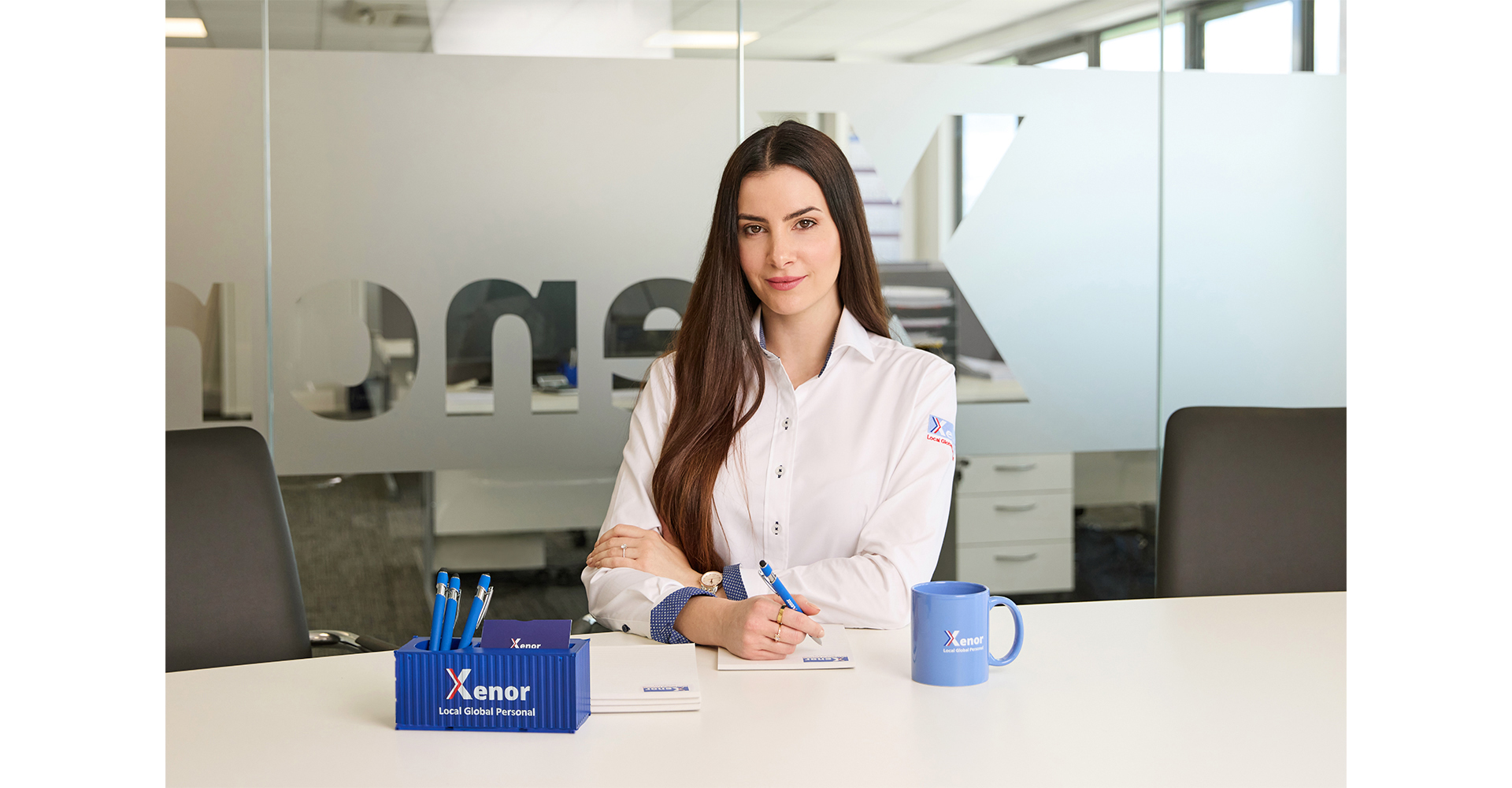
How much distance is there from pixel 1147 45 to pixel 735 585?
2762 mm

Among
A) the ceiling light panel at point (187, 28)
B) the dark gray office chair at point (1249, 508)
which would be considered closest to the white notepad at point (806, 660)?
the dark gray office chair at point (1249, 508)

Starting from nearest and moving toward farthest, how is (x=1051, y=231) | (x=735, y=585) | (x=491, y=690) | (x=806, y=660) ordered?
(x=491, y=690) < (x=806, y=660) < (x=735, y=585) < (x=1051, y=231)

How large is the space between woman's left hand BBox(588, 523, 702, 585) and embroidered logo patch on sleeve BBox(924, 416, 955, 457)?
46 centimetres

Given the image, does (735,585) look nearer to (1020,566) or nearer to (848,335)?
(848,335)

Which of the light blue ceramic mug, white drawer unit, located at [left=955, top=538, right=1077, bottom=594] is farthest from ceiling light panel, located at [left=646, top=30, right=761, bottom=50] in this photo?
the light blue ceramic mug

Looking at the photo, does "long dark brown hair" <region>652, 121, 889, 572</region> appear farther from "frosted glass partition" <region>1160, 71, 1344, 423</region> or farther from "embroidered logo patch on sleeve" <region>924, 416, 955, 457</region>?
"frosted glass partition" <region>1160, 71, 1344, 423</region>

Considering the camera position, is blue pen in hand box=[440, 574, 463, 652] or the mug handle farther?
the mug handle

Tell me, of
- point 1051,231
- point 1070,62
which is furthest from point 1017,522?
point 1070,62

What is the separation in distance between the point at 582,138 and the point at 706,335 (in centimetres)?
148

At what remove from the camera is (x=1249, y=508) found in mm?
2057

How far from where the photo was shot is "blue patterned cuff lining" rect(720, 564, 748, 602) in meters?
1.63

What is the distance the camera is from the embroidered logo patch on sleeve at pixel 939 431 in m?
1.88
